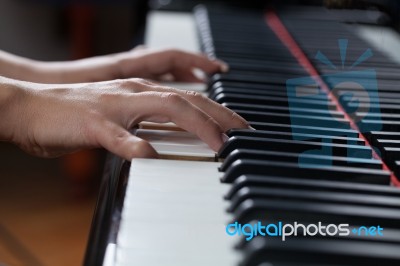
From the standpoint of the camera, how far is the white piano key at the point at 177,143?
0.83 m

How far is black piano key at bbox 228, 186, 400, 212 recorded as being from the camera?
646 millimetres

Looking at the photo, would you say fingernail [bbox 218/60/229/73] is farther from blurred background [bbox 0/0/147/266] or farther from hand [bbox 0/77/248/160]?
blurred background [bbox 0/0/147/266]

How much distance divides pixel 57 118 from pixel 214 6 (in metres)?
1.10

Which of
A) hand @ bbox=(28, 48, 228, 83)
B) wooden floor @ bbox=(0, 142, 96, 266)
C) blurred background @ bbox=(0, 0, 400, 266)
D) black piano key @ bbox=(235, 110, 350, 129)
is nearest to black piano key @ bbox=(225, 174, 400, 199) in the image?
black piano key @ bbox=(235, 110, 350, 129)

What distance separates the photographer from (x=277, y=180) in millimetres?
685

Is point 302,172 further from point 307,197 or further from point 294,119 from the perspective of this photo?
point 294,119

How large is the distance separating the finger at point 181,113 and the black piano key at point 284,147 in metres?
0.02

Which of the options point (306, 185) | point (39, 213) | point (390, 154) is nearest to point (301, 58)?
point (390, 154)

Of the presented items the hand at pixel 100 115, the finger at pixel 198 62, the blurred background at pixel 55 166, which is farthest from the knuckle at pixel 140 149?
the blurred background at pixel 55 166

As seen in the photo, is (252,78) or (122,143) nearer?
(122,143)

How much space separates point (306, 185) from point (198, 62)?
0.60 m

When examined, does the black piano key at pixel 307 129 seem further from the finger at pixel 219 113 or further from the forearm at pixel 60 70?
the forearm at pixel 60 70

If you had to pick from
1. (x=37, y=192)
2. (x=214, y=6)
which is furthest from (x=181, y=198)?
(x=37, y=192)

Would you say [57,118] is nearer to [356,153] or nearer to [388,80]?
[356,153]
